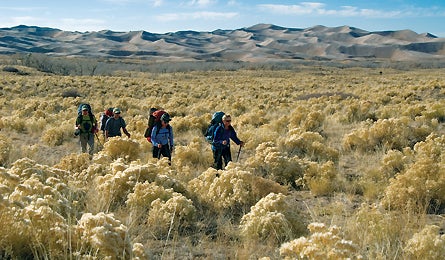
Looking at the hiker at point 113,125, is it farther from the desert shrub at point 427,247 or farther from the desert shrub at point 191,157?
the desert shrub at point 427,247

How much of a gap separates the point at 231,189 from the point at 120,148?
386 cm

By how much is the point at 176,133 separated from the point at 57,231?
1133 cm

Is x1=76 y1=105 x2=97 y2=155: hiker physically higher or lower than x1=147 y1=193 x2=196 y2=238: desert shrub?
higher

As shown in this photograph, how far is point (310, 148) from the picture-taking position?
1075 centimetres

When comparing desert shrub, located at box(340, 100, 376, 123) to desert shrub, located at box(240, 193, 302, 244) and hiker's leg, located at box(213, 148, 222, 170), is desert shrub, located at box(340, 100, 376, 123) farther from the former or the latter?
desert shrub, located at box(240, 193, 302, 244)

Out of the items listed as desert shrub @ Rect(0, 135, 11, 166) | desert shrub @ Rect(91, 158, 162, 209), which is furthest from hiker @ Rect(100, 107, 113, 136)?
desert shrub @ Rect(91, 158, 162, 209)

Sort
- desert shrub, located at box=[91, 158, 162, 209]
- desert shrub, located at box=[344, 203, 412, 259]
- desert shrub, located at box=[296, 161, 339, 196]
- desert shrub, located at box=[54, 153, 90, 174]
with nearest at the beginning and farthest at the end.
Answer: desert shrub, located at box=[344, 203, 412, 259]
desert shrub, located at box=[91, 158, 162, 209]
desert shrub, located at box=[296, 161, 339, 196]
desert shrub, located at box=[54, 153, 90, 174]

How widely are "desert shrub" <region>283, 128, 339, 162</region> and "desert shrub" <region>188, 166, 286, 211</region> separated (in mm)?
3098

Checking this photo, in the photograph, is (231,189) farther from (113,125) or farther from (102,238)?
(113,125)

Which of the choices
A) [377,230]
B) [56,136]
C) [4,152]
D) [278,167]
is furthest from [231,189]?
[56,136]

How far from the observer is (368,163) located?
967 centimetres

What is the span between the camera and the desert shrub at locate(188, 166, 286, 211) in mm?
6516

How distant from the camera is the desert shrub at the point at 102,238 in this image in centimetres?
340

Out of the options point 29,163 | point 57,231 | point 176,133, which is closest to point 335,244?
point 57,231
